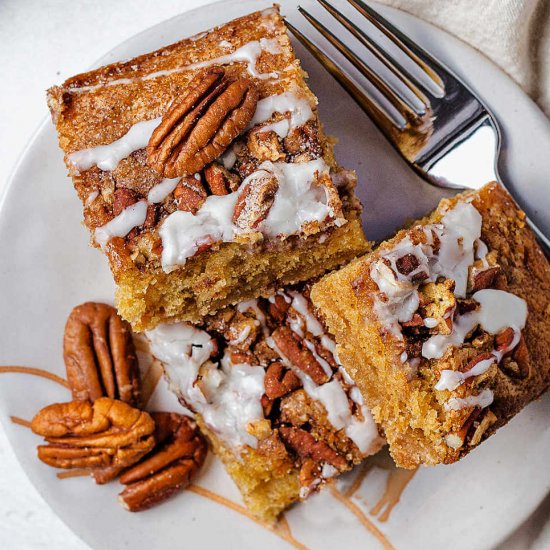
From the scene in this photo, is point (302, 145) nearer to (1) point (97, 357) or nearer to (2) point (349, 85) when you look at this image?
(2) point (349, 85)

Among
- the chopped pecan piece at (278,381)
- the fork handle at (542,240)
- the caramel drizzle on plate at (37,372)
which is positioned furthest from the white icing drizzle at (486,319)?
the caramel drizzle on plate at (37,372)

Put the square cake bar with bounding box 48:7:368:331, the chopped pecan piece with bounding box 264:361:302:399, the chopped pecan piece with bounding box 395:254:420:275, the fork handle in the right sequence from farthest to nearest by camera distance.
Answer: the fork handle, the chopped pecan piece with bounding box 264:361:302:399, the square cake bar with bounding box 48:7:368:331, the chopped pecan piece with bounding box 395:254:420:275

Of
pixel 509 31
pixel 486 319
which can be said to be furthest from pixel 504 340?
pixel 509 31

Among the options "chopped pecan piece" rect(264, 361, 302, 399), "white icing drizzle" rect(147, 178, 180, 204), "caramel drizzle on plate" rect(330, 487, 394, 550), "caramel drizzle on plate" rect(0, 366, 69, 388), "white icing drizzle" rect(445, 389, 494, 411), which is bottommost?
A: "caramel drizzle on plate" rect(330, 487, 394, 550)

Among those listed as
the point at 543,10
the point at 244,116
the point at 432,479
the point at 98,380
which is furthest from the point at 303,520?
the point at 543,10

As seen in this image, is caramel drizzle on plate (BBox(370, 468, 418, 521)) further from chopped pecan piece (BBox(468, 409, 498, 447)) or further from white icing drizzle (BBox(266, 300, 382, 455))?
chopped pecan piece (BBox(468, 409, 498, 447))

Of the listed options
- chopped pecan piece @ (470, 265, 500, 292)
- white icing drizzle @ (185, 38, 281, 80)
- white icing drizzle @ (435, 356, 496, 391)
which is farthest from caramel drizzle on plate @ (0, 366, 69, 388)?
chopped pecan piece @ (470, 265, 500, 292)

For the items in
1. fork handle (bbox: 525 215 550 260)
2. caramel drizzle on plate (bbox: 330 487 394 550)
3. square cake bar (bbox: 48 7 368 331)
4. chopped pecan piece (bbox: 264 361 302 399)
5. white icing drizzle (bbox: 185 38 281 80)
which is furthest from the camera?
caramel drizzle on plate (bbox: 330 487 394 550)

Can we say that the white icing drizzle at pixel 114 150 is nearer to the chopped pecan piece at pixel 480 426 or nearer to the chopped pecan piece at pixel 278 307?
the chopped pecan piece at pixel 278 307

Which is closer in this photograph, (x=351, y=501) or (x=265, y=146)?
(x=265, y=146)
